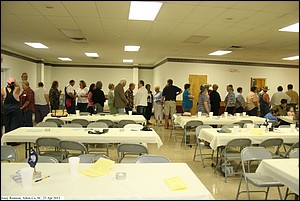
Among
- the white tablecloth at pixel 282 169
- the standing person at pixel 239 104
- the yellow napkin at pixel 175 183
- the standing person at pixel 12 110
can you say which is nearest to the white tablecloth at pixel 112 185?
the yellow napkin at pixel 175 183

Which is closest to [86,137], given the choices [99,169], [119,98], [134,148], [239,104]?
[134,148]

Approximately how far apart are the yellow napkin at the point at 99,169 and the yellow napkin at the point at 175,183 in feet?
1.92

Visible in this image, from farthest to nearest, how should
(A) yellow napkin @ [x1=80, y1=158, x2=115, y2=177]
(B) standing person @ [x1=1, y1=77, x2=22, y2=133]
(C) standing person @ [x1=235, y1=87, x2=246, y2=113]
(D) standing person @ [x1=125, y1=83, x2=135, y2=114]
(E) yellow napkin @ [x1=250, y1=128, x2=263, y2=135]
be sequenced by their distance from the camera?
(D) standing person @ [x1=125, y1=83, x2=135, y2=114] < (C) standing person @ [x1=235, y1=87, x2=246, y2=113] < (B) standing person @ [x1=1, y1=77, x2=22, y2=133] < (E) yellow napkin @ [x1=250, y1=128, x2=263, y2=135] < (A) yellow napkin @ [x1=80, y1=158, x2=115, y2=177]

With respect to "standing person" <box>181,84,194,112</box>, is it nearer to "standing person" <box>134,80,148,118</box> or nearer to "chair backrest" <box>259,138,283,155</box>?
"standing person" <box>134,80,148,118</box>

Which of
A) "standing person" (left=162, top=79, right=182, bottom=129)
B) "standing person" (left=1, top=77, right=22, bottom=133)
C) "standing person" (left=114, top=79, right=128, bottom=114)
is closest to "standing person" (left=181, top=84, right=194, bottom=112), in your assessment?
"standing person" (left=162, top=79, right=182, bottom=129)

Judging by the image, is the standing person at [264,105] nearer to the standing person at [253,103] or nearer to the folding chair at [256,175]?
the standing person at [253,103]

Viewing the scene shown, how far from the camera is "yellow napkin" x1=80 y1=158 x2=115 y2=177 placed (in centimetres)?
237

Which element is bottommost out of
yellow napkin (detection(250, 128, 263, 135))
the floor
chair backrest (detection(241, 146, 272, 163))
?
the floor

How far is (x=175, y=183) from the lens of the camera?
7.06ft

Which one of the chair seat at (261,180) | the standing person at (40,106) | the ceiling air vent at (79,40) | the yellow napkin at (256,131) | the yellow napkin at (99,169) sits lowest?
the chair seat at (261,180)

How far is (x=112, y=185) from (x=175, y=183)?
51 cm

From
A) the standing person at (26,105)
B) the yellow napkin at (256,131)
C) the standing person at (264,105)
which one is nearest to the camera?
the yellow napkin at (256,131)

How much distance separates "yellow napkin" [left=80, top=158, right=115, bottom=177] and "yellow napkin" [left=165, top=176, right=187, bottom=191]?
58cm

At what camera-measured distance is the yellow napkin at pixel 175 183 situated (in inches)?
81.2
